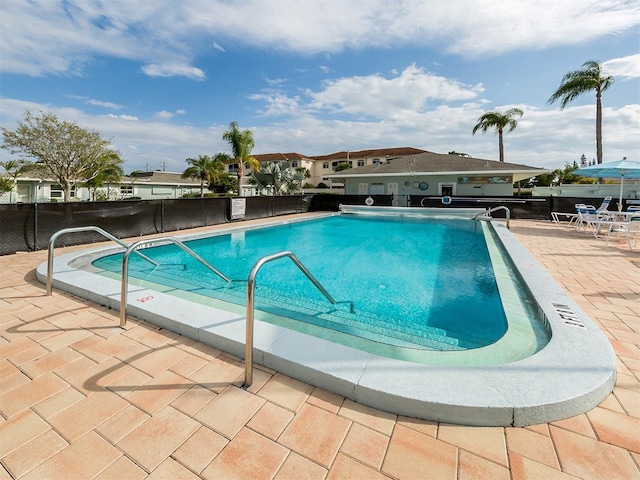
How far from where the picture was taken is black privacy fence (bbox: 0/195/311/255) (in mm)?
6398

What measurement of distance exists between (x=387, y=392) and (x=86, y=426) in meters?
1.64

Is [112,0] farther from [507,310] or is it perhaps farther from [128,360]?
[507,310]

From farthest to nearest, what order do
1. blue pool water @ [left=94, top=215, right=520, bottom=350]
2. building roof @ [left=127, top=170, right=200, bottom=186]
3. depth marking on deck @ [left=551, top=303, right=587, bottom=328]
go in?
building roof @ [left=127, top=170, right=200, bottom=186] → blue pool water @ [left=94, top=215, right=520, bottom=350] → depth marking on deck @ [left=551, top=303, right=587, bottom=328]

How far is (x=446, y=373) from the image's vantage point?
A: 1.94 meters

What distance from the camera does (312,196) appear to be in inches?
735

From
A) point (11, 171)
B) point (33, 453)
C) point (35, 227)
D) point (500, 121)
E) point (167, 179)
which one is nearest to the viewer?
point (33, 453)

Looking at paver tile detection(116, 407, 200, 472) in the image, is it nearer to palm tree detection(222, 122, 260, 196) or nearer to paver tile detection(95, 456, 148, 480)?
paver tile detection(95, 456, 148, 480)

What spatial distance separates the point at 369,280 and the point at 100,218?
23.7 feet

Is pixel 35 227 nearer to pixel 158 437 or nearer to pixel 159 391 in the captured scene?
pixel 159 391

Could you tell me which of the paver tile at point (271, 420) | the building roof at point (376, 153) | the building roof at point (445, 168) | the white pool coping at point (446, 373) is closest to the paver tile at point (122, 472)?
the paver tile at point (271, 420)

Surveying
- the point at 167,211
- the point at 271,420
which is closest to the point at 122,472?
the point at 271,420

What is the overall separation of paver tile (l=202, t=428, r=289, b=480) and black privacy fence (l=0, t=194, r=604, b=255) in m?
7.55

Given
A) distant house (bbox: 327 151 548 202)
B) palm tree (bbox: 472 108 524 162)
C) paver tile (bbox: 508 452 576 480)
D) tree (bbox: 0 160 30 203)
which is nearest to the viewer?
paver tile (bbox: 508 452 576 480)

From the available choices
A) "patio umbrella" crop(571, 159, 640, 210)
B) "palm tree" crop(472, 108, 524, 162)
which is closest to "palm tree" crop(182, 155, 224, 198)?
"palm tree" crop(472, 108, 524, 162)
